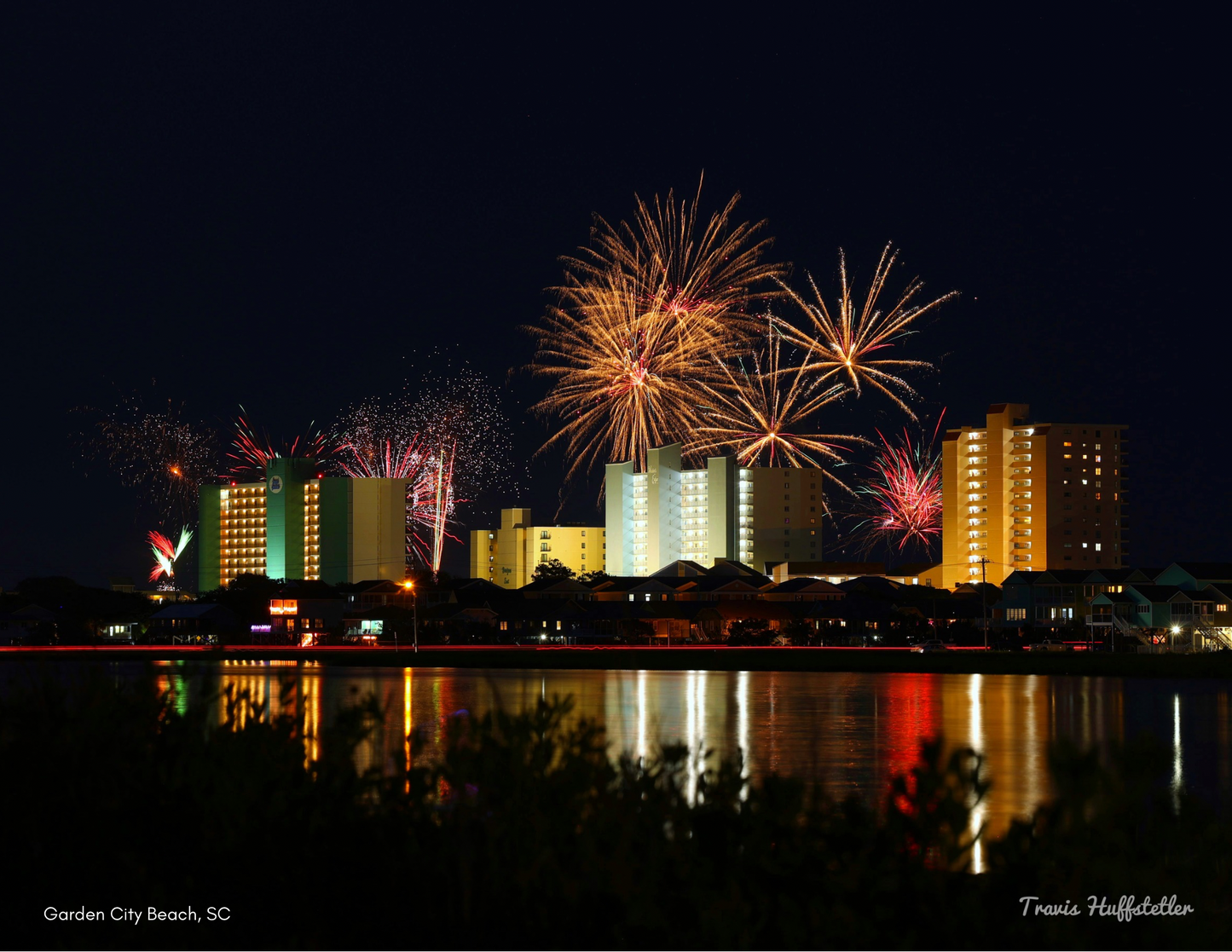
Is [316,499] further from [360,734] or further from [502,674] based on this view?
[360,734]

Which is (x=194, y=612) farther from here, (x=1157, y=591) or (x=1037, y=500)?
(x=1037, y=500)

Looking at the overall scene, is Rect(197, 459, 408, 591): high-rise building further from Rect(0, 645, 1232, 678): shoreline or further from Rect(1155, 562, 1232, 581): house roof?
Rect(1155, 562, 1232, 581): house roof

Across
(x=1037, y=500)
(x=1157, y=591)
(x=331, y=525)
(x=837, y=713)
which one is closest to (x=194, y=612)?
(x=1157, y=591)

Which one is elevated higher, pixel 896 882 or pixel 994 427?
pixel 994 427

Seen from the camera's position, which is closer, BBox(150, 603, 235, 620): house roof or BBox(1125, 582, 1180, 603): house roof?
BBox(1125, 582, 1180, 603): house roof

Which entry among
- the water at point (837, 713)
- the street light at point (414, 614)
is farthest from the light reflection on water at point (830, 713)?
the street light at point (414, 614)

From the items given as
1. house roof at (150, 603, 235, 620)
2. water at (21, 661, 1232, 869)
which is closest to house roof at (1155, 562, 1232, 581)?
water at (21, 661, 1232, 869)

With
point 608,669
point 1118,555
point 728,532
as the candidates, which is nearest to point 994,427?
point 1118,555
